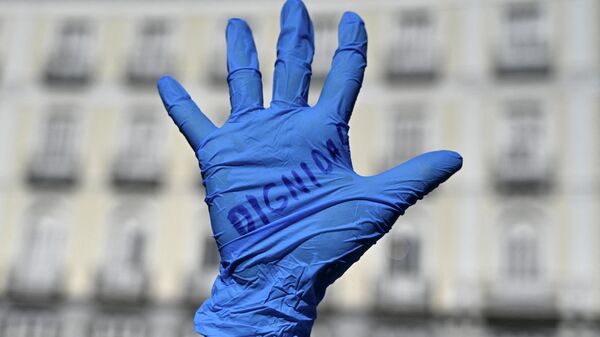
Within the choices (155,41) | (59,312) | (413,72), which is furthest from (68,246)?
(413,72)

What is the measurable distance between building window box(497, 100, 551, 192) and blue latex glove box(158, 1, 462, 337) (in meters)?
19.7

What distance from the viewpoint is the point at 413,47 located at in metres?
26.4

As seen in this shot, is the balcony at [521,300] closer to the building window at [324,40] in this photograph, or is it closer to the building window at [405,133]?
the building window at [405,133]

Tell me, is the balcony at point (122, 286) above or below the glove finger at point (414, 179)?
below

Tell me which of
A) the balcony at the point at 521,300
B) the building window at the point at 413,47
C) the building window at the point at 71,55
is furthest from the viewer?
the building window at the point at 71,55

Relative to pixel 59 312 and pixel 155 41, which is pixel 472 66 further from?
pixel 59 312

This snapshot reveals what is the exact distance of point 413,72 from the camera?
1017 inches

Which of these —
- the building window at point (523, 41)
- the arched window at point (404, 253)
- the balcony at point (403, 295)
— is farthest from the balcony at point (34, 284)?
the building window at point (523, 41)

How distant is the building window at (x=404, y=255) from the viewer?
24.9 metres

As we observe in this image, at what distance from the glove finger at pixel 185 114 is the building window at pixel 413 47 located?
2058 centimetres

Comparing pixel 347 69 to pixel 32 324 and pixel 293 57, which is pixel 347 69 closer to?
pixel 293 57

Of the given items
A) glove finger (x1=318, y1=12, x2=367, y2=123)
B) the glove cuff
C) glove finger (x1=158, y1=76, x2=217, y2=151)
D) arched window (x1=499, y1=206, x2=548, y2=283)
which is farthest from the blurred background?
the glove cuff

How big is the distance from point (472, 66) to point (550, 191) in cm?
372

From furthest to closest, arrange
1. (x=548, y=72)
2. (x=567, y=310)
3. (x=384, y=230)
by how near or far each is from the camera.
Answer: (x=548, y=72) < (x=567, y=310) < (x=384, y=230)
